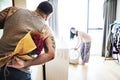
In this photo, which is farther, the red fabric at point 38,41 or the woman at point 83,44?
the woman at point 83,44

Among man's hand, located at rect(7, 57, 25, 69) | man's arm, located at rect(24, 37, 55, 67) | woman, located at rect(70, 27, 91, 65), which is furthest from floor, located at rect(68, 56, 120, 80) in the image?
man's hand, located at rect(7, 57, 25, 69)

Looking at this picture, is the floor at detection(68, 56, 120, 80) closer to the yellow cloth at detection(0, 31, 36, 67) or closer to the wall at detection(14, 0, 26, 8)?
the wall at detection(14, 0, 26, 8)

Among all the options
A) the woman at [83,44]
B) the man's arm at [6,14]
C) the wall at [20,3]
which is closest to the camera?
the man's arm at [6,14]

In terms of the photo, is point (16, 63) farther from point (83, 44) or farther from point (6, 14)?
point (83, 44)

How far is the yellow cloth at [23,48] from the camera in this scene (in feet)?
4.09

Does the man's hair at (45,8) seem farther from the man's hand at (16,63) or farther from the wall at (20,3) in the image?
the wall at (20,3)

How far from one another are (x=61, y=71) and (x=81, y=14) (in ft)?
11.6

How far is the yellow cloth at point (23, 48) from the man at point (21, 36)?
0.05ft

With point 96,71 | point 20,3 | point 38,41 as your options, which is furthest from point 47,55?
point 96,71

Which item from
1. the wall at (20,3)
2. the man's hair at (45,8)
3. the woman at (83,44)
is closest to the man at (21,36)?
the man's hair at (45,8)

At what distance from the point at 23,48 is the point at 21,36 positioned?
9cm

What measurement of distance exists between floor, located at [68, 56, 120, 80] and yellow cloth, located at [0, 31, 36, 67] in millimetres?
2709

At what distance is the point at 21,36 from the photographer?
4.25 ft

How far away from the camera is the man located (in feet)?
4.18
